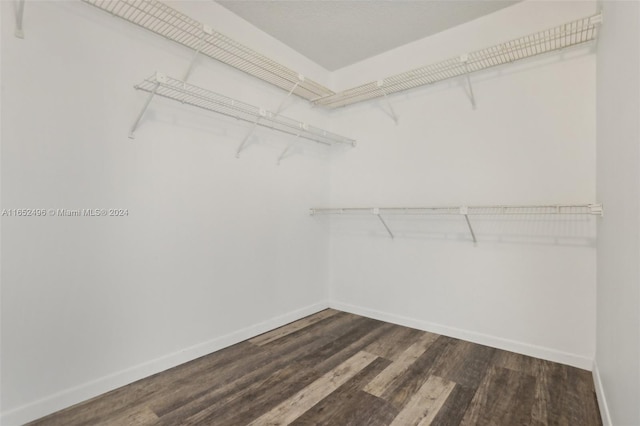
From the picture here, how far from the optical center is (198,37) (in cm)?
185

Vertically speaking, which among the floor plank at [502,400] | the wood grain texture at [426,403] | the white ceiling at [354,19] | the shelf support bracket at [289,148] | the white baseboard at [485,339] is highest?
the white ceiling at [354,19]

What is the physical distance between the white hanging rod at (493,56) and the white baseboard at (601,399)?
1883mm

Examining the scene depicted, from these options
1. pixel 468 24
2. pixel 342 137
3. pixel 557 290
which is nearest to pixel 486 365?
pixel 557 290

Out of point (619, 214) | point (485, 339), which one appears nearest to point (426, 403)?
point (485, 339)

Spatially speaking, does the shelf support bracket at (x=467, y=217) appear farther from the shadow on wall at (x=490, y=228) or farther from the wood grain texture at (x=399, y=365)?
the wood grain texture at (x=399, y=365)

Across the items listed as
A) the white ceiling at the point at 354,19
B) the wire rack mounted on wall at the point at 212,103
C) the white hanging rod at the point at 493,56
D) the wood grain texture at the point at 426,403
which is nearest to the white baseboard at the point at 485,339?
the wood grain texture at the point at 426,403

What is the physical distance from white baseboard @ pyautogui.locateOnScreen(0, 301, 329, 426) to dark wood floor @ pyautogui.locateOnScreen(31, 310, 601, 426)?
0.04 metres

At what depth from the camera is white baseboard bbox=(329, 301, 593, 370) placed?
1875 mm

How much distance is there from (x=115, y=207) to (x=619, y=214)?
2.36 meters

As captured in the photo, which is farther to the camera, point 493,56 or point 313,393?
point 493,56

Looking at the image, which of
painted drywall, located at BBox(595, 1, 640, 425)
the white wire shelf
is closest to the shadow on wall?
painted drywall, located at BBox(595, 1, 640, 425)

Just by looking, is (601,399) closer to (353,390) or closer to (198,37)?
(353,390)

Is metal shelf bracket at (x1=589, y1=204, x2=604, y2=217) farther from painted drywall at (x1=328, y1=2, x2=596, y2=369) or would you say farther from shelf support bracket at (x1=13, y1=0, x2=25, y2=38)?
shelf support bracket at (x1=13, y1=0, x2=25, y2=38)

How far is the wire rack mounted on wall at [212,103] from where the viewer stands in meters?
1.68
